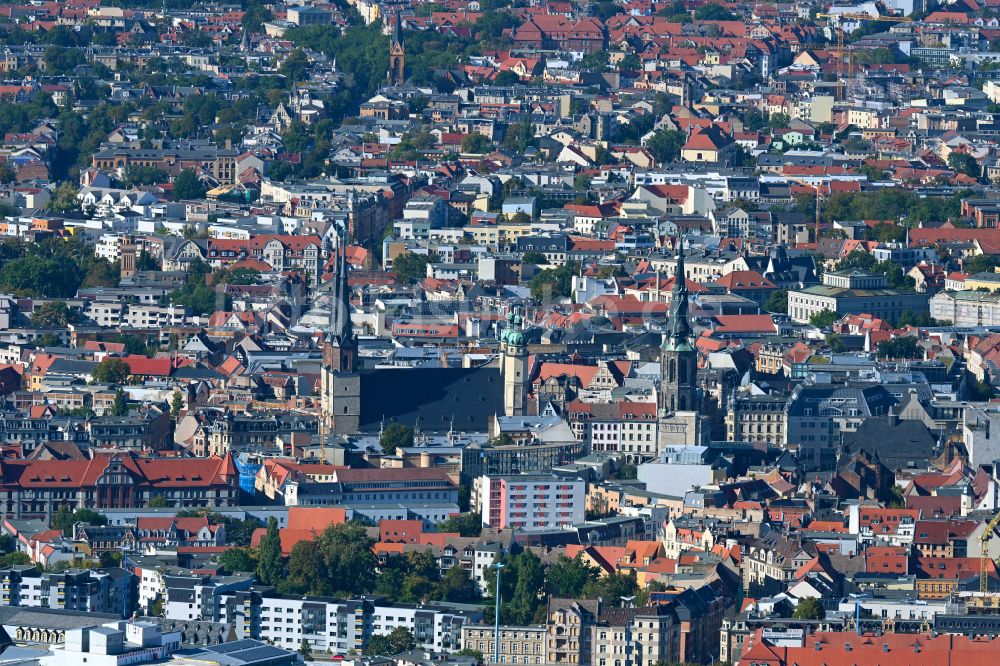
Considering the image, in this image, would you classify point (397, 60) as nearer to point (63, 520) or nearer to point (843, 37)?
point (843, 37)

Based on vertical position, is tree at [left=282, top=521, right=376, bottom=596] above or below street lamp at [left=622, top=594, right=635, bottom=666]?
above

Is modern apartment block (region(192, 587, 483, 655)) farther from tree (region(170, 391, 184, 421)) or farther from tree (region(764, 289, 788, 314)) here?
tree (region(764, 289, 788, 314))

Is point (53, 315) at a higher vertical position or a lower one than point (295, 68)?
lower

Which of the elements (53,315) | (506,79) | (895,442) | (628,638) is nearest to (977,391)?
(895,442)

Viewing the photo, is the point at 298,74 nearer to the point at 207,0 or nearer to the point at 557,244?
the point at 207,0

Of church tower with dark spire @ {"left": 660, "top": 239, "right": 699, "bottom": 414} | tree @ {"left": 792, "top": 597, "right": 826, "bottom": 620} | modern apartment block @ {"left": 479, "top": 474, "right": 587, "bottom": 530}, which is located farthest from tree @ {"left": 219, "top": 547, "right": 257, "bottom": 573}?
church tower with dark spire @ {"left": 660, "top": 239, "right": 699, "bottom": 414}
